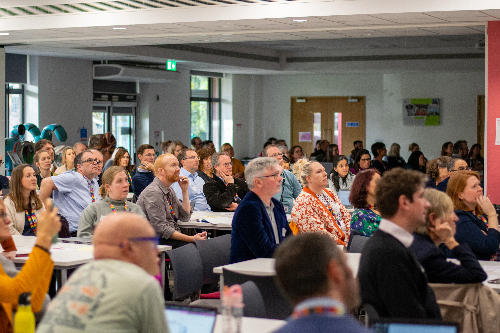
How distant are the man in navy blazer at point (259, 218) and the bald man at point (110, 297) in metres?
2.57

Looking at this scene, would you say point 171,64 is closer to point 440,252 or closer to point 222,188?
point 222,188

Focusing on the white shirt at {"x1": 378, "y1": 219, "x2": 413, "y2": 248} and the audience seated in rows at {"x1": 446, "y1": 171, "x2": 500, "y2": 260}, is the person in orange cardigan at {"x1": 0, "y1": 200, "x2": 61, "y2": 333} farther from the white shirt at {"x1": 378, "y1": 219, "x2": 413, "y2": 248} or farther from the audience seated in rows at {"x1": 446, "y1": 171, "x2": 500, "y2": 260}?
the audience seated in rows at {"x1": 446, "y1": 171, "x2": 500, "y2": 260}

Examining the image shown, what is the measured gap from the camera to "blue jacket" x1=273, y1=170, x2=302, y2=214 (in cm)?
803

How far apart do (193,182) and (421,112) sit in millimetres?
10834

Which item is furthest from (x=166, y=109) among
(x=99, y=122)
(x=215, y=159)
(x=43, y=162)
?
(x=215, y=159)

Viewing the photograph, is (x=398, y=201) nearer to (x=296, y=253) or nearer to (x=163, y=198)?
(x=296, y=253)

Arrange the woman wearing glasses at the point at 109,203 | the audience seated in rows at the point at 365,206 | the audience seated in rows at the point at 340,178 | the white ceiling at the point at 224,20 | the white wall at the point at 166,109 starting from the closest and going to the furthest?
the audience seated in rows at the point at 365,206, the woman wearing glasses at the point at 109,203, the white ceiling at the point at 224,20, the audience seated in rows at the point at 340,178, the white wall at the point at 166,109

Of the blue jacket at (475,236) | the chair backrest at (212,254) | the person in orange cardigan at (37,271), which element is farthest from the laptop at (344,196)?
the person in orange cardigan at (37,271)

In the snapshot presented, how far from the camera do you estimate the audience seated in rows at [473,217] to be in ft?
14.6

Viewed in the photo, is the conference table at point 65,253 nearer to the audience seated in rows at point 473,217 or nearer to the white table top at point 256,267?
the white table top at point 256,267

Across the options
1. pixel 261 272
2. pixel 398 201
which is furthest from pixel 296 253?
pixel 261 272

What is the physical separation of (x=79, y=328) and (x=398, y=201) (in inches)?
62.0

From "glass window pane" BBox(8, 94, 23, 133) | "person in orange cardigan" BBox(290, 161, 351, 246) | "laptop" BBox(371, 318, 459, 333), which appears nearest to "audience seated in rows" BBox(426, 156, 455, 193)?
"person in orange cardigan" BBox(290, 161, 351, 246)

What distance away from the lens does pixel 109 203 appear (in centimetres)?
567
